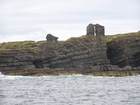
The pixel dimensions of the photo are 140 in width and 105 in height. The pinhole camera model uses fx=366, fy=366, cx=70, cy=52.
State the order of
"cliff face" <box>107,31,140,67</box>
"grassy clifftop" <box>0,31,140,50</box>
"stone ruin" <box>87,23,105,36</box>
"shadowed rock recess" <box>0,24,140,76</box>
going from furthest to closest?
"stone ruin" <box>87,23,105,36</box>, "grassy clifftop" <box>0,31,140,50</box>, "cliff face" <box>107,31,140,67</box>, "shadowed rock recess" <box>0,24,140,76</box>

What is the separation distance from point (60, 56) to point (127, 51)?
793 inches

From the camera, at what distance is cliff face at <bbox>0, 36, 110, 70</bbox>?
4183 inches

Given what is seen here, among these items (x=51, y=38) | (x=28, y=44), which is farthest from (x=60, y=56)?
(x=28, y=44)

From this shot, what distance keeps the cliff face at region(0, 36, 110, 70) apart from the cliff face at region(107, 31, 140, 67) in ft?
11.2

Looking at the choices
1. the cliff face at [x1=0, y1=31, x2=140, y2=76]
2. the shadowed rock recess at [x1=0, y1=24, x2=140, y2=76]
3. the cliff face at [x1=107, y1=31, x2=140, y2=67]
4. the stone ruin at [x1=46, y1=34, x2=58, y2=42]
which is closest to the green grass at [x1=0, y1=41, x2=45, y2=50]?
the shadowed rock recess at [x1=0, y1=24, x2=140, y2=76]

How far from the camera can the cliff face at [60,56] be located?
106250 millimetres

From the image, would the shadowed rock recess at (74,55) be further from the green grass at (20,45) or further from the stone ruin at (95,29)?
the stone ruin at (95,29)

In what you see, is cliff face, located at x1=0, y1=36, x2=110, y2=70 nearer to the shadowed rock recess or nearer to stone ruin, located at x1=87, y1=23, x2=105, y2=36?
the shadowed rock recess

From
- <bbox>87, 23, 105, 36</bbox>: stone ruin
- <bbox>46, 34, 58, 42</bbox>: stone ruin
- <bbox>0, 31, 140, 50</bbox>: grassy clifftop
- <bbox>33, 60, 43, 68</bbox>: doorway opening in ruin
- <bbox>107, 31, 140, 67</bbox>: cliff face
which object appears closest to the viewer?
<bbox>107, 31, 140, 67</bbox>: cliff face

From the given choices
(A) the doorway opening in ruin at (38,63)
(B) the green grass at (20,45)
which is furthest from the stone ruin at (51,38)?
(A) the doorway opening in ruin at (38,63)

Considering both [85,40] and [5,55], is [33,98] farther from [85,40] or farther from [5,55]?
[85,40]

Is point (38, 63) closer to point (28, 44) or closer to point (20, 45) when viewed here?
point (28, 44)

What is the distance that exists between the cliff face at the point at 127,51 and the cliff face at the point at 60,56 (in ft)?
11.2

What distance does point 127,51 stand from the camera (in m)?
110
